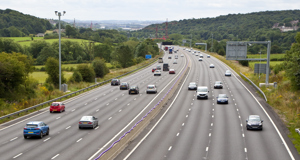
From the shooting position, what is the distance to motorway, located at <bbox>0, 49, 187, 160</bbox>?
1059 inches

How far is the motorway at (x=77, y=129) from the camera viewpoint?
1059 inches

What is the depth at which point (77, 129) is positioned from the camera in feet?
116

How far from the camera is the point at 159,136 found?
1282 inches

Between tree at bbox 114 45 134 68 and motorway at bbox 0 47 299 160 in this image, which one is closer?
motorway at bbox 0 47 299 160

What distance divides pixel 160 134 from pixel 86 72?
46451 millimetres

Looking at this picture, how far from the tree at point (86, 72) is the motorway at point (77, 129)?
1686 cm

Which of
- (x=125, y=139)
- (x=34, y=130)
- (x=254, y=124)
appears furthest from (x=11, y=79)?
(x=254, y=124)

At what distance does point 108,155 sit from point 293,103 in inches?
1241

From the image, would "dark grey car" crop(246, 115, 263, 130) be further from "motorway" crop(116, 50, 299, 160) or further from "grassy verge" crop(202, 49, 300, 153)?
"grassy verge" crop(202, 49, 300, 153)

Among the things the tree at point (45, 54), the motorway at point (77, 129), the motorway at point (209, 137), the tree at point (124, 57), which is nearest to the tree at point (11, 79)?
the motorway at point (77, 129)

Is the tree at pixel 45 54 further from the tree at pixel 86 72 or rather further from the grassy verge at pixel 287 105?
the grassy verge at pixel 287 105

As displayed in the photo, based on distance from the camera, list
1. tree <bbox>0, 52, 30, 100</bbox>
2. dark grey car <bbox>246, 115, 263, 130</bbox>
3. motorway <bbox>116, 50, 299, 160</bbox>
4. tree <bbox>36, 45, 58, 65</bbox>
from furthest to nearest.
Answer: tree <bbox>36, 45, 58, 65</bbox>
tree <bbox>0, 52, 30, 100</bbox>
dark grey car <bbox>246, 115, 263, 130</bbox>
motorway <bbox>116, 50, 299, 160</bbox>

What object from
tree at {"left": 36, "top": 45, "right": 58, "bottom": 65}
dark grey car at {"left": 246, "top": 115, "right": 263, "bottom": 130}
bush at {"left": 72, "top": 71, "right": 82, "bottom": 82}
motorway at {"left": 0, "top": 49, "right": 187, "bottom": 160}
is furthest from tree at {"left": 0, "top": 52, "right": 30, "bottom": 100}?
tree at {"left": 36, "top": 45, "right": 58, "bottom": 65}

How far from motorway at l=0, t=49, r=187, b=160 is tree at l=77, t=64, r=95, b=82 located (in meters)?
16.9
